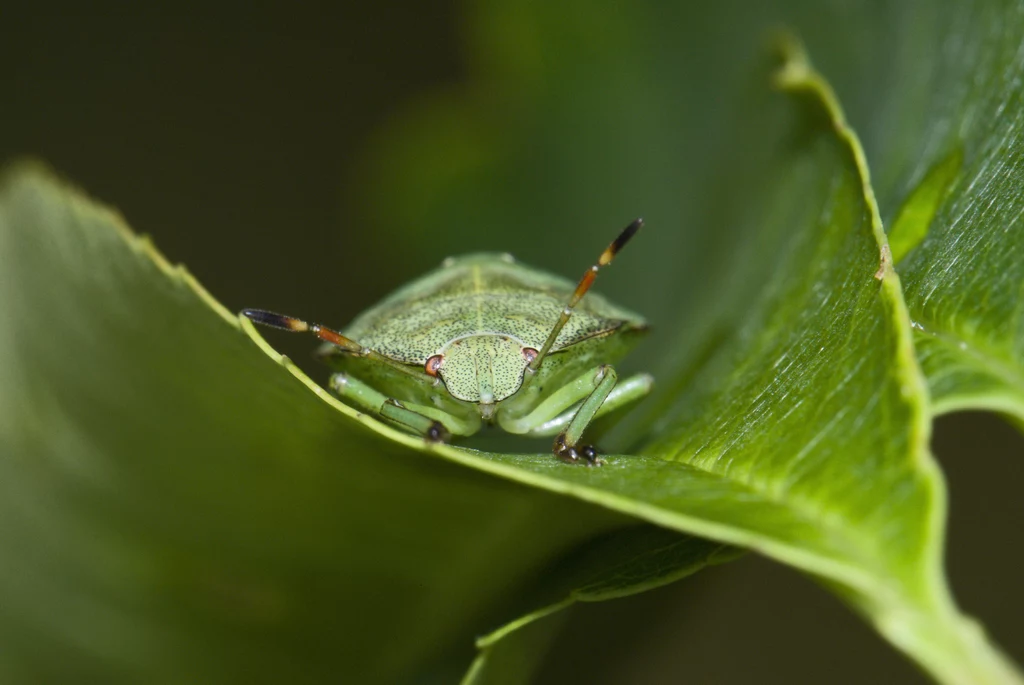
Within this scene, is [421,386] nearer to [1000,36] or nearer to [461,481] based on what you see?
[461,481]

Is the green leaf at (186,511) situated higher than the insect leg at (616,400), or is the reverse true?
the insect leg at (616,400)

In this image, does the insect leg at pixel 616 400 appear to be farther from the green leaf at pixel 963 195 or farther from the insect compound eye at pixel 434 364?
the green leaf at pixel 963 195

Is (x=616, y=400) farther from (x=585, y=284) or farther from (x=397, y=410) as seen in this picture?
(x=397, y=410)

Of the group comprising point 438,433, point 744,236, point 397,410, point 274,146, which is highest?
point 274,146

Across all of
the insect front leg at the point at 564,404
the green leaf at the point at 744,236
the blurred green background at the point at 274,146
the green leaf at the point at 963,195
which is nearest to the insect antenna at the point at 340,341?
the insect front leg at the point at 564,404

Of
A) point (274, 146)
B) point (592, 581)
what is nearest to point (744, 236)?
point (592, 581)

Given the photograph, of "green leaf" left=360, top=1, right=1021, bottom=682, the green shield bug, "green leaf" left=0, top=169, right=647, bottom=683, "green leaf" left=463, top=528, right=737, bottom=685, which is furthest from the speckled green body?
"green leaf" left=463, top=528, right=737, bottom=685
